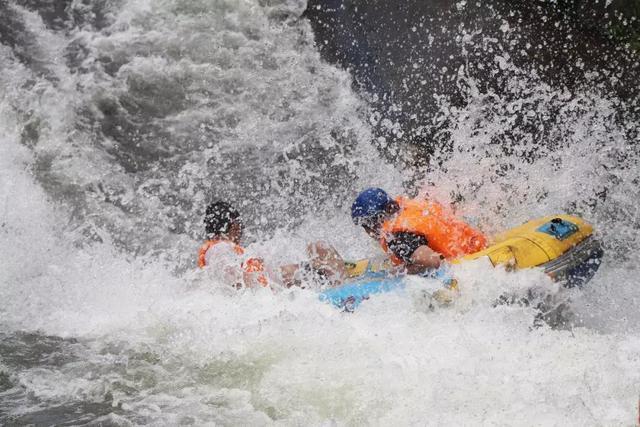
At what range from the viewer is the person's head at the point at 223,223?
19.5 ft

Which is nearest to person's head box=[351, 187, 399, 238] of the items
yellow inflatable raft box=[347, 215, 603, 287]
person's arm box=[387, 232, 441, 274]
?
person's arm box=[387, 232, 441, 274]

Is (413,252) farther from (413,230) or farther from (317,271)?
(317,271)

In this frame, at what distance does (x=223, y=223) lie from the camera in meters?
5.95

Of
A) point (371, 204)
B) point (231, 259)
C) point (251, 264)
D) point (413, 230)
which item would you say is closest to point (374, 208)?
point (371, 204)

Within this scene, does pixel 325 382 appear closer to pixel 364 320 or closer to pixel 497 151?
pixel 364 320

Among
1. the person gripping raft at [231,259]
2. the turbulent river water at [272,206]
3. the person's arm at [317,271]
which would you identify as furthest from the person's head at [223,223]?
the person's arm at [317,271]

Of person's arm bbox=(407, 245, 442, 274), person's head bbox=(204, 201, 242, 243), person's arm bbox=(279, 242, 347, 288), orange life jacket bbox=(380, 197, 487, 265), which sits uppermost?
orange life jacket bbox=(380, 197, 487, 265)

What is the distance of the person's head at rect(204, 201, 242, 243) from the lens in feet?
19.5

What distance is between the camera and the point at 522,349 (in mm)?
4656

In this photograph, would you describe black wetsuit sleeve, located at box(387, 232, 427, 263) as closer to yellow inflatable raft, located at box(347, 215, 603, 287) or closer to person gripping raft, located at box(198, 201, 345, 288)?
yellow inflatable raft, located at box(347, 215, 603, 287)

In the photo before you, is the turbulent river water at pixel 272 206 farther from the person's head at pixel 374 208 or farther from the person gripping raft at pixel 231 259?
the person's head at pixel 374 208

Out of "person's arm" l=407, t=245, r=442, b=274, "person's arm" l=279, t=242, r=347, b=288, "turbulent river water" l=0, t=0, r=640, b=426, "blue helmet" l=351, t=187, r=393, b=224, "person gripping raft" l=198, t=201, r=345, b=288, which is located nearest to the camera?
"turbulent river water" l=0, t=0, r=640, b=426

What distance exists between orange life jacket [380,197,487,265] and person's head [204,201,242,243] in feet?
3.76

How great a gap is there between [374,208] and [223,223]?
3.90 ft
